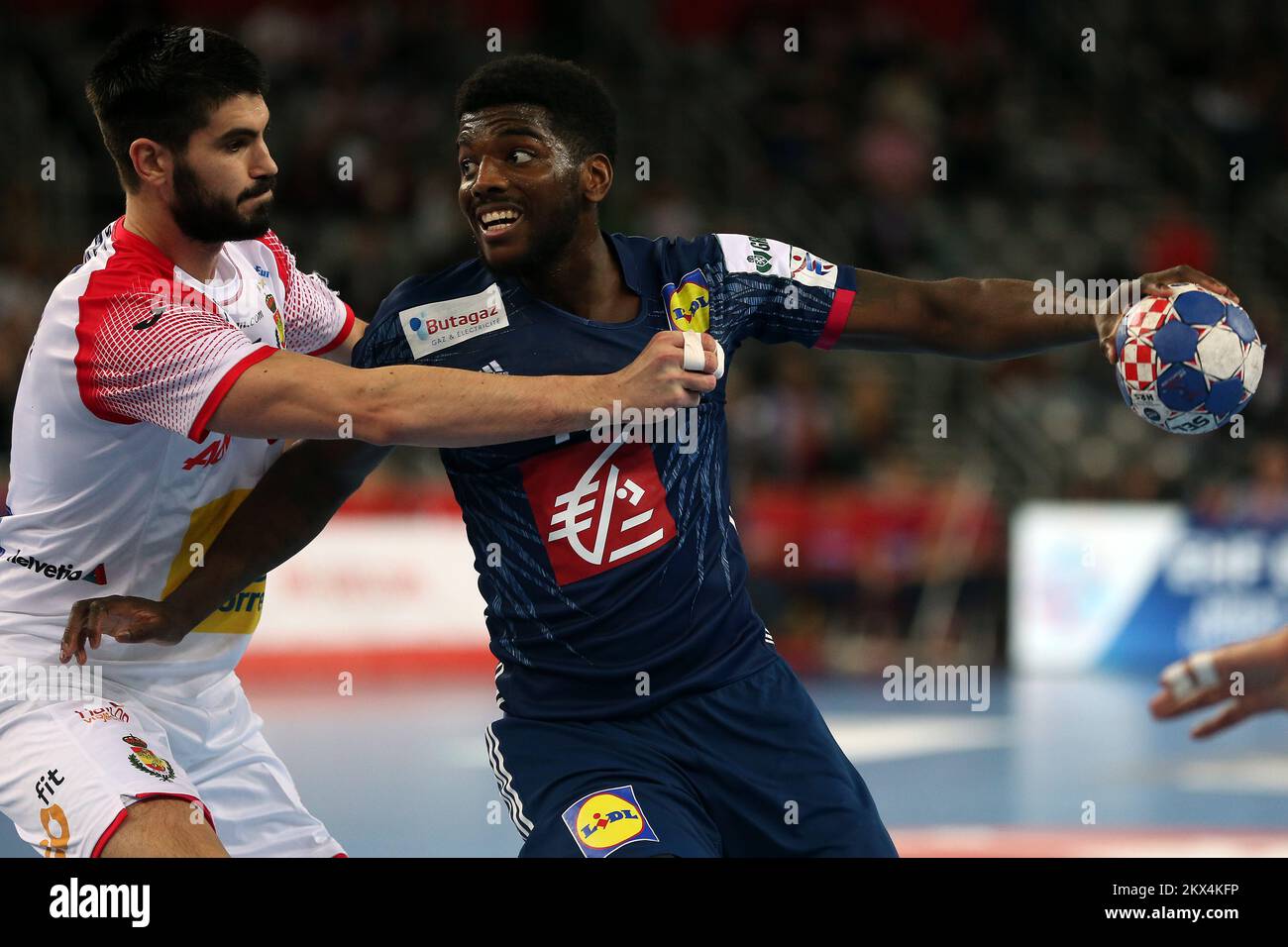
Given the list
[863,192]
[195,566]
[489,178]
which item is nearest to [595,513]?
[489,178]

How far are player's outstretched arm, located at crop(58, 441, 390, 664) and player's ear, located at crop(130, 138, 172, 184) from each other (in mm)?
862

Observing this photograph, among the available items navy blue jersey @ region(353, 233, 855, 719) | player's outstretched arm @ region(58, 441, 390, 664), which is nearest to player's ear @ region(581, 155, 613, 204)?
navy blue jersey @ region(353, 233, 855, 719)

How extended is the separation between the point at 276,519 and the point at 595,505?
101 centimetres

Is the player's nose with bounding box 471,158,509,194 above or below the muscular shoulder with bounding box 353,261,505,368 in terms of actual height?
above

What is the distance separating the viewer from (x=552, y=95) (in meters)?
4.26

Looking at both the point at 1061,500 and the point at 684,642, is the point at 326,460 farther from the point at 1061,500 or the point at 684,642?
the point at 1061,500

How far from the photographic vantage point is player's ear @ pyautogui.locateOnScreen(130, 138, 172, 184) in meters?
4.41

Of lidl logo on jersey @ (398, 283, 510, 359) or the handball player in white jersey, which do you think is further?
lidl logo on jersey @ (398, 283, 510, 359)

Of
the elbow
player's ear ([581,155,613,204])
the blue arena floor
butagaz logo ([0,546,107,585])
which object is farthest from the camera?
the blue arena floor

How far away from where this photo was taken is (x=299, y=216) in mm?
15812

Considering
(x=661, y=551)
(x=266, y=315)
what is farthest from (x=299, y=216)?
(x=661, y=551)

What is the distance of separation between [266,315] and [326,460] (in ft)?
1.92

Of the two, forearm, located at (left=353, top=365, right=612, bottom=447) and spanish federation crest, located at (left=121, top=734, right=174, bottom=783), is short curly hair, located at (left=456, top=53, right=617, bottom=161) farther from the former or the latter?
spanish federation crest, located at (left=121, top=734, right=174, bottom=783)
